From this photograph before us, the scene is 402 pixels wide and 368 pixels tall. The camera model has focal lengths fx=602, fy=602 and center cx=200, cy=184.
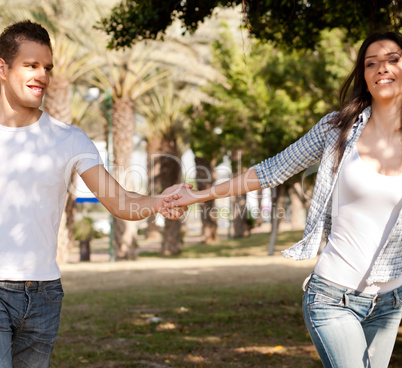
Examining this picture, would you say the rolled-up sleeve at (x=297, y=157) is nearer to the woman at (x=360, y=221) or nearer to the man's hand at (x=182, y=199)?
the woman at (x=360, y=221)

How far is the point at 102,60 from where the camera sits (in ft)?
72.2

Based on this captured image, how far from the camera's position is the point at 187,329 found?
8.17 metres

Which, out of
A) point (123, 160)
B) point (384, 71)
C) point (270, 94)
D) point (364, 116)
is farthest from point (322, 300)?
point (270, 94)

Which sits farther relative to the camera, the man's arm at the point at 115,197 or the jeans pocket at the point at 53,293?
the man's arm at the point at 115,197

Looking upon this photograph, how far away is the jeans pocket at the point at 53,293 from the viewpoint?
9.63 ft

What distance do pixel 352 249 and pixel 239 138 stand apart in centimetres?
1969

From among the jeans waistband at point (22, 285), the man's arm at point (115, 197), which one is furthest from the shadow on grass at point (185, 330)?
the jeans waistband at point (22, 285)

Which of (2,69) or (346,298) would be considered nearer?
(346,298)

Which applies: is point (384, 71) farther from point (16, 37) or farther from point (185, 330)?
point (185, 330)

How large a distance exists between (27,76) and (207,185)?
2718cm

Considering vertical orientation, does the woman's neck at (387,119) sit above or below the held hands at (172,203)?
above

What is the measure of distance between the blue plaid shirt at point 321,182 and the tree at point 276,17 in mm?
3801

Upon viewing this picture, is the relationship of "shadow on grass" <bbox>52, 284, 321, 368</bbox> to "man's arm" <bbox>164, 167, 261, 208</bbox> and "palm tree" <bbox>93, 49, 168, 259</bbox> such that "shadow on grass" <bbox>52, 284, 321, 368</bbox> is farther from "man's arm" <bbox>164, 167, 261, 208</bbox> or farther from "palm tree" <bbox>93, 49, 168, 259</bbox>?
"palm tree" <bbox>93, 49, 168, 259</bbox>

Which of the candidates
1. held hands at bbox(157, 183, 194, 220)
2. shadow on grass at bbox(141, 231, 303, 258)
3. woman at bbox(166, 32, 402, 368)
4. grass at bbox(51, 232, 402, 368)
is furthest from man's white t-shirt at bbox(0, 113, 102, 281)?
shadow on grass at bbox(141, 231, 303, 258)
